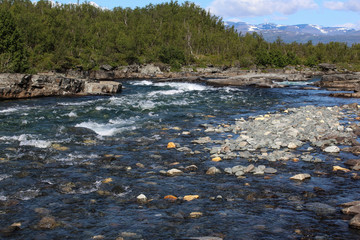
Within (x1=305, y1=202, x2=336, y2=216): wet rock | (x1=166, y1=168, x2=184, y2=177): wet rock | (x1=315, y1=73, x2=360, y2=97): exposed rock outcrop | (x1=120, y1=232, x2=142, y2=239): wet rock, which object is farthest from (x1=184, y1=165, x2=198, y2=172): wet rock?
(x1=315, y1=73, x2=360, y2=97): exposed rock outcrop

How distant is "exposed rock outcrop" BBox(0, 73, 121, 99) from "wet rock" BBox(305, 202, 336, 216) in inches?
1424

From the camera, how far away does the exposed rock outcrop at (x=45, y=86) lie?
119 feet

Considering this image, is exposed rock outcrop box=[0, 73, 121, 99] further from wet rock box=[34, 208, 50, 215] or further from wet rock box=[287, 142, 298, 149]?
wet rock box=[287, 142, 298, 149]

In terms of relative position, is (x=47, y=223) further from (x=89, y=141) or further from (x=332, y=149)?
(x=332, y=149)

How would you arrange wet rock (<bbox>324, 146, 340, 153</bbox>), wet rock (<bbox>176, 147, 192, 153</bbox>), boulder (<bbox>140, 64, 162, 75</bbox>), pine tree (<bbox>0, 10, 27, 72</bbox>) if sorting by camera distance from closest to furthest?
wet rock (<bbox>324, 146, 340, 153</bbox>)
wet rock (<bbox>176, 147, 192, 153</bbox>)
pine tree (<bbox>0, 10, 27, 72</bbox>)
boulder (<bbox>140, 64, 162, 75</bbox>)

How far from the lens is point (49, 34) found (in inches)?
3999

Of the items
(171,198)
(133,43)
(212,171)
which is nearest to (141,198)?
(171,198)

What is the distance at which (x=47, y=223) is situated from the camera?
885cm

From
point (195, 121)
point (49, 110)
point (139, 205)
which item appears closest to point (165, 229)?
point (139, 205)

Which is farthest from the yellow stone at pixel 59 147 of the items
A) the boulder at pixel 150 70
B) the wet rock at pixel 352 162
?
the boulder at pixel 150 70

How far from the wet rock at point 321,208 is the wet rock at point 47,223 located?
783 centimetres

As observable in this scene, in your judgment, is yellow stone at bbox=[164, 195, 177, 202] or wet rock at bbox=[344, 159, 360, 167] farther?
wet rock at bbox=[344, 159, 360, 167]

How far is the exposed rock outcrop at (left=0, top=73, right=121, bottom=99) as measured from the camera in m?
36.4

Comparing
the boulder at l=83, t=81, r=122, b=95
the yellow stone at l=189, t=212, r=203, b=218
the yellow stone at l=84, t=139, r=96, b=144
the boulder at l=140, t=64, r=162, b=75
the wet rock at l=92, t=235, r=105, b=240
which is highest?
the boulder at l=140, t=64, r=162, b=75
